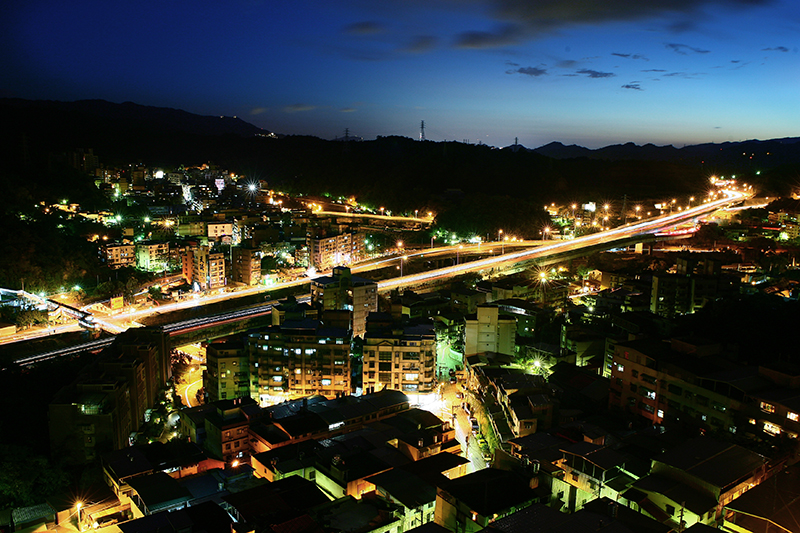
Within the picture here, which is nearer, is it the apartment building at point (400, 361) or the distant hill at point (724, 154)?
the apartment building at point (400, 361)

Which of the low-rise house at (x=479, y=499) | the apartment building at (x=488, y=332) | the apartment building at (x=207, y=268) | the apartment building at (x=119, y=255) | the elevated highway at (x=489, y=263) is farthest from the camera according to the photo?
the apartment building at (x=119, y=255)

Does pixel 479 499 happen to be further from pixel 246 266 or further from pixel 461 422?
pixel 246 266

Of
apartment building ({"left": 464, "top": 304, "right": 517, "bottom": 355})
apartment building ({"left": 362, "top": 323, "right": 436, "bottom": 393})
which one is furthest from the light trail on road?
apartment building ({"left": 362, "top": 323, "right": 436, "bottom": 393})

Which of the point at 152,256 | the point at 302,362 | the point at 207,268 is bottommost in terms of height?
the point at 302,362

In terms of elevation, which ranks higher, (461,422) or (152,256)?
(152,256)

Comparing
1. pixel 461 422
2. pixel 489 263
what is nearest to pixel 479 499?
pixel 461 422

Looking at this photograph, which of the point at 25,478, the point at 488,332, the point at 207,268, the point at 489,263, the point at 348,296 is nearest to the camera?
the point at 25,478

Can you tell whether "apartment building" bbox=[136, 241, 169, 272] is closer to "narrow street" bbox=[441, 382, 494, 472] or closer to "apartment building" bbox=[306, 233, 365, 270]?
"apartment building" bbox=[306, 233, 365, 270]

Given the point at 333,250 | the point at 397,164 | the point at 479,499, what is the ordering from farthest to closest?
the point at 397,164, the point at 333,250, the point at 479,499

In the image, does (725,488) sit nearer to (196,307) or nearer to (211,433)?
(211,433)

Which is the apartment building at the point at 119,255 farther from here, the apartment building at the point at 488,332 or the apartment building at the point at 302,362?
the apartment building at the point at 488,332

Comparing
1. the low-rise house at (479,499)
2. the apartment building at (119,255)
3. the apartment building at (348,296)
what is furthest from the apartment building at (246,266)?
the low-rise house at (479,499)
